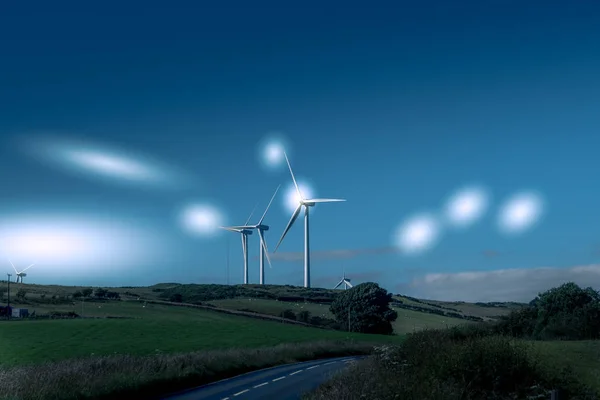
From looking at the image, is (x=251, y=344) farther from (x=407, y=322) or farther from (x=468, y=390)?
(x=407, y=322)

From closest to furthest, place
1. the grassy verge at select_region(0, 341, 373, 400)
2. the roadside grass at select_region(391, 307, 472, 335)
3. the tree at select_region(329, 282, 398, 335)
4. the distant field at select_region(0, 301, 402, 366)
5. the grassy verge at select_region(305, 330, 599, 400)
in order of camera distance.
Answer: the grassy verge at select_region(305, 330, 599, 400) → the grassy verge at select_region(0, 341, 373, 400) → the distant field at select_region(0, 301, 402, 366) → the tree at select_region(329, 282, 398, 335) → the roadside grass at select_region(391, 307, 472, 335)

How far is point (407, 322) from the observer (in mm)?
148500

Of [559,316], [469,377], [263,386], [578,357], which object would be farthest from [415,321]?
[469,377]

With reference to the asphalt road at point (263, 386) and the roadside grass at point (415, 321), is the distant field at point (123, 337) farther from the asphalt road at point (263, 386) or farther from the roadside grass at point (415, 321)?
the roadside grass at point (415, 321)

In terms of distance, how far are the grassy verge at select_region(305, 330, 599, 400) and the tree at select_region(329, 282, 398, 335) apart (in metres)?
101

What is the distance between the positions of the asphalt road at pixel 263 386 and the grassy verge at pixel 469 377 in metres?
5.05

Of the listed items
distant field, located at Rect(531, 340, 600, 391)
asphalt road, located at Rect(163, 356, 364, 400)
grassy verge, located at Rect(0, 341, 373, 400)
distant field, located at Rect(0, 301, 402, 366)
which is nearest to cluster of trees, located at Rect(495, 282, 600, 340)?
distant field, located at Rect(531, 340, 600, 391)

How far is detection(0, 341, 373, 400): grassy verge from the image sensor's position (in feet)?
89.4

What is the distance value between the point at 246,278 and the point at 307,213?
3928 cm

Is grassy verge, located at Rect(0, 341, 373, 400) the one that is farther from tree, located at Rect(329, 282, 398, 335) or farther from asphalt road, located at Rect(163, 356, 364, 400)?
tree, located at Rect(329, 282, 398, 335)

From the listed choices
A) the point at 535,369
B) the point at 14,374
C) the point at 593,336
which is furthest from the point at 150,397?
the point at 593,336

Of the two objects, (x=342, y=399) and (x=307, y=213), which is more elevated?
(x=307, y=213)

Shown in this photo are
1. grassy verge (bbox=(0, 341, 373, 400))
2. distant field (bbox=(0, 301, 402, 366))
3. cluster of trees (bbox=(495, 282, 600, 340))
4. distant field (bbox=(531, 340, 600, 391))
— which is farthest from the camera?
distant field (bbox=(0, 301, 402, 366))

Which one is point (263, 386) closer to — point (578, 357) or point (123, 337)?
point (578, 357)
